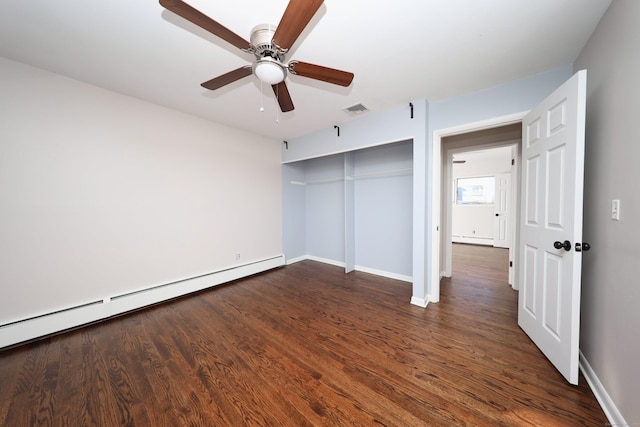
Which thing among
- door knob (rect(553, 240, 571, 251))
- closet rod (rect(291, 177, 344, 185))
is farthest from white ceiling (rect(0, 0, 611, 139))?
closet rod (rect(291, 177, 344, 185))

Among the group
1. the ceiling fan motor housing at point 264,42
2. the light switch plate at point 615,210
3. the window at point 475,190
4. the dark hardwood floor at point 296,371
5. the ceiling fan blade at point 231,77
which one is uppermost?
the ceiling fan motor housing at point 264,42

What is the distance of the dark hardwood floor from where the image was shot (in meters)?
1.36

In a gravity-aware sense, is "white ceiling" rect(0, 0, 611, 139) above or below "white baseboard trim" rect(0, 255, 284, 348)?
above

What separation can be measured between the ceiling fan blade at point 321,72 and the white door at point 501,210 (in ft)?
21.8

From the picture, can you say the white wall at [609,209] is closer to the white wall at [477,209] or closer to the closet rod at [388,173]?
the closet rod at [388,173]

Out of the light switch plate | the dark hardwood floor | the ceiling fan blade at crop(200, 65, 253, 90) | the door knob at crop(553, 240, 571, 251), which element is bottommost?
the dark hardwood floor

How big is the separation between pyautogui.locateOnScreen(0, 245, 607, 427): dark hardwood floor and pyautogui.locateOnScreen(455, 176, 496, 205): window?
4744 mm

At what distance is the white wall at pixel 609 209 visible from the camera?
119cm

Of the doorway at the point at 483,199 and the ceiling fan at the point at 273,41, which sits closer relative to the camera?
the ceiling fan at the point at 273,41

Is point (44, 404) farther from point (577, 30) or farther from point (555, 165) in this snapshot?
point (577, 30)

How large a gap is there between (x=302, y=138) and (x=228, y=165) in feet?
4.61

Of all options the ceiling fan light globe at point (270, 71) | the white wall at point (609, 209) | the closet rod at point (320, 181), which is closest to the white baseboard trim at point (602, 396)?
the white wall at point (609, 209)

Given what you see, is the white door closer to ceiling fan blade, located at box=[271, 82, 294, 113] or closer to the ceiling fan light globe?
ceiling fan blade, located at box=[271, 82, 294, 113]

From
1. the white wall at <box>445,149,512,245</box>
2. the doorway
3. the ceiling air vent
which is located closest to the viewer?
→ the ceiling air vent
